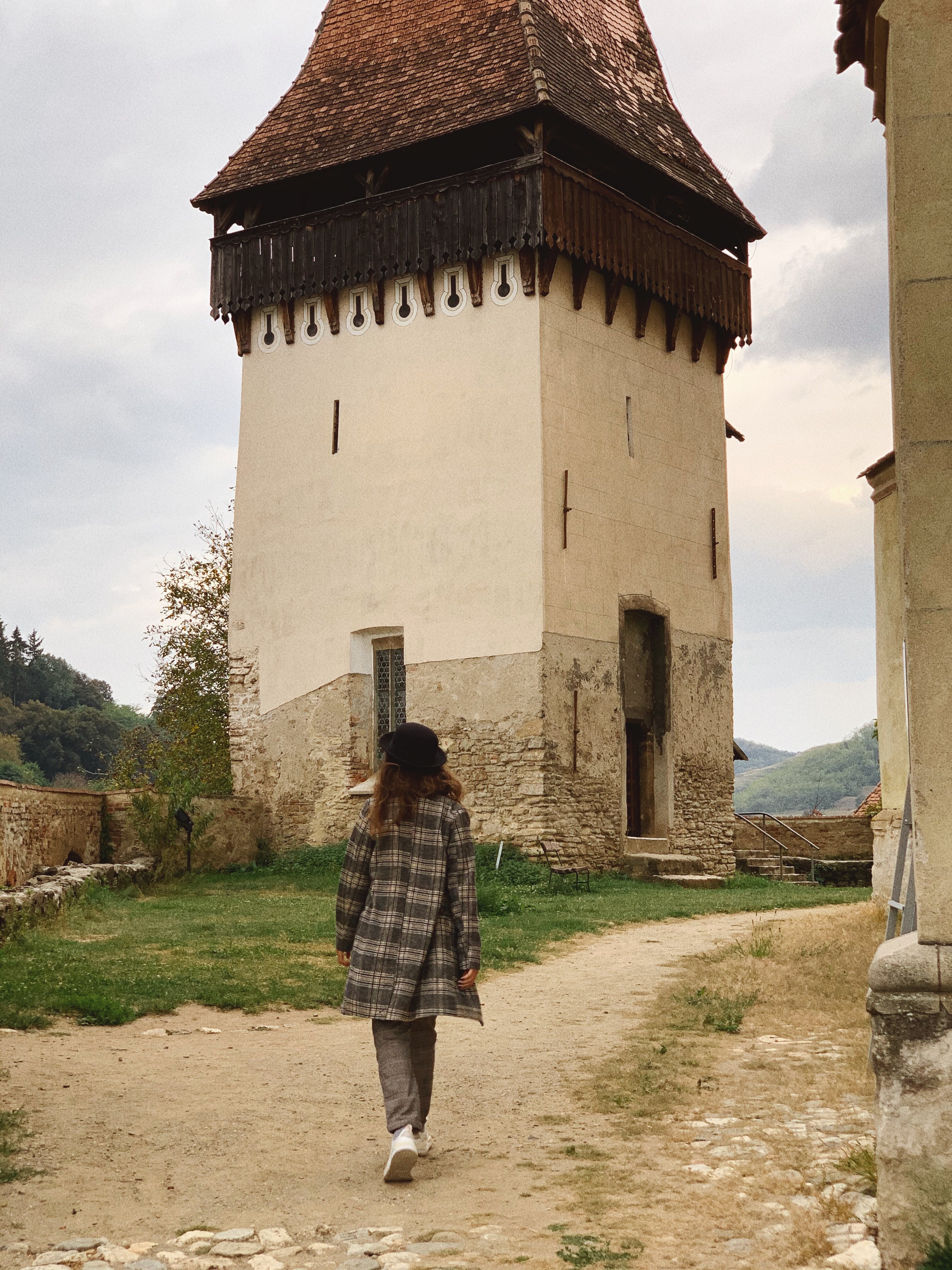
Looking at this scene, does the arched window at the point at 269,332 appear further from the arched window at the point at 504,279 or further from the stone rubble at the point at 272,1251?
the stone rubble at the point at 272,1251

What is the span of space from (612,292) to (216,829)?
11301 mm

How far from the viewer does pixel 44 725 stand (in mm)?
67125

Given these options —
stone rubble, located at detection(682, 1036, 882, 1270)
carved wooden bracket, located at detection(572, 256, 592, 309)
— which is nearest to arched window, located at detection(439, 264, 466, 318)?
carved wooden bracket, located at detection(572, 256, 592, 309)

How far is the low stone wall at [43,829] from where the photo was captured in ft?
59.9

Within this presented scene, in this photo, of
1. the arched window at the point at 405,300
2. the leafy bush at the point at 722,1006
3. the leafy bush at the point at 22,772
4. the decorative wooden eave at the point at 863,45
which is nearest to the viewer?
the decorative wooden eave at the point at 863,45

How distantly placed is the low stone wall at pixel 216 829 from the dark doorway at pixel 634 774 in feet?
21.4

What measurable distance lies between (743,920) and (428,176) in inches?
563

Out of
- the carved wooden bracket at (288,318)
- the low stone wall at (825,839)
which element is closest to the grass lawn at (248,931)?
the low stone wall at (825,839)

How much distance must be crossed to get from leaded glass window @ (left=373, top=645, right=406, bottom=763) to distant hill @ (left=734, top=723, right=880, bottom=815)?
8744 cm

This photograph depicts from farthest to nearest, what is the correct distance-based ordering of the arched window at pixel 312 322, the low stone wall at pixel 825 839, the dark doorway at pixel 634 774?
the low stone wall at pixel 825 839 → the arched window at pixel 312 322 → the dark doorway at pixel 634 774

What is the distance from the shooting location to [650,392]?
25188mm

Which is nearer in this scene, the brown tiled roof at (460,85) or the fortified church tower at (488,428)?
the fortified church tower at (488,428)

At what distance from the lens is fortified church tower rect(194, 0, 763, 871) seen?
74.7 feet

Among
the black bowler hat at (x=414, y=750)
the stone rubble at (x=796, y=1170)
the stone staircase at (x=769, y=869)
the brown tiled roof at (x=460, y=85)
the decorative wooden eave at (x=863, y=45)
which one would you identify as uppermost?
the brown tiled roof at (x=460, y=85)
